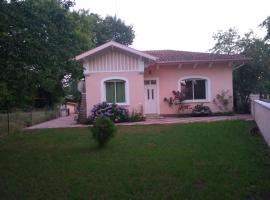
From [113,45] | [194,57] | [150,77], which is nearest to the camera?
[113,45]

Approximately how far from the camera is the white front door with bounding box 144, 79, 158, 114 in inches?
805

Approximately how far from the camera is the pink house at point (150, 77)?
18672 millimetres

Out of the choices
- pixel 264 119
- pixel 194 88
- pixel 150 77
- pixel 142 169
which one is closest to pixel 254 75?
pixel 194 88

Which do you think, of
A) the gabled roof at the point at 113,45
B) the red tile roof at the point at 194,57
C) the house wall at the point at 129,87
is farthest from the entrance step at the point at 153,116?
the gabled roof at the point at 113,45

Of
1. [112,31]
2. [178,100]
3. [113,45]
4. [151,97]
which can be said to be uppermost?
[112,31]

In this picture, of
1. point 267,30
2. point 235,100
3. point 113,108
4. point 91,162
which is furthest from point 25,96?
point 267,30

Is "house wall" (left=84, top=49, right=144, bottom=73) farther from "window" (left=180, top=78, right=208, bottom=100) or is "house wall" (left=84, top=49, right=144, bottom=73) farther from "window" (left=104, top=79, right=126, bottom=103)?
"window" (left=180, top=78, right=208, bottom=100)

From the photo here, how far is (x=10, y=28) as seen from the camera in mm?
8344

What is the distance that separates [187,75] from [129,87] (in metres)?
3.98

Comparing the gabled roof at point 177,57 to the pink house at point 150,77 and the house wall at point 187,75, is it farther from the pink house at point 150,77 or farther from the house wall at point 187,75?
the house wall at point 187,75

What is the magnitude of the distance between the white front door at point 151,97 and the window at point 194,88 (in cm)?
173

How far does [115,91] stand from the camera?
1906cm

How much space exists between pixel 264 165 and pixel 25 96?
727cm

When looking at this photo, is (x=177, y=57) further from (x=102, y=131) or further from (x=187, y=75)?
(x=102, y=131)
